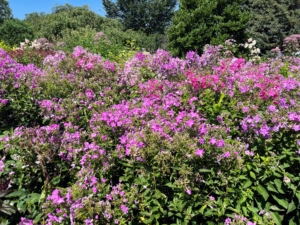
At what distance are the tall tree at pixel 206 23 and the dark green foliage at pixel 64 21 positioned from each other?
8727 millimetres

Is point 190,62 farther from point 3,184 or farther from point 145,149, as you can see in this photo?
point 3,184

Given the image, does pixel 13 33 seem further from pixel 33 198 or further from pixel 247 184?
pixel 247 184

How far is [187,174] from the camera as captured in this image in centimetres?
178

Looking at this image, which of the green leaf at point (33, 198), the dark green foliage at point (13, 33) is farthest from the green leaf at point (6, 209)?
the dark green foliage at point (13, 33)

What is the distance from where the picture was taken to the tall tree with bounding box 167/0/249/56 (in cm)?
1058

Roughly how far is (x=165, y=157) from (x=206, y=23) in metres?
9.88

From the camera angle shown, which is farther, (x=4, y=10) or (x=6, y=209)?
(x=4, y=10)

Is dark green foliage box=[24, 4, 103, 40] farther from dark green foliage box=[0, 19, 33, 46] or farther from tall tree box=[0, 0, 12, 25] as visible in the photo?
tall tree box=[0, 0, 12, 25]

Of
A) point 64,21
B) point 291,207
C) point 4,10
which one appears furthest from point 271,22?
point 4,10

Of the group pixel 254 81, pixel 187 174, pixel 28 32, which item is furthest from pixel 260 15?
pixel 187 174

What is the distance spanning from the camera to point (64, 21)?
72.9ft

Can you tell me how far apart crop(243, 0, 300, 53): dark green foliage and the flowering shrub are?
46.3ft

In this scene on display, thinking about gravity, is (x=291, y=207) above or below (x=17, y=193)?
below

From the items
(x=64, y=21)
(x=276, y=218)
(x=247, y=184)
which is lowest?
(x=276, y=218)
